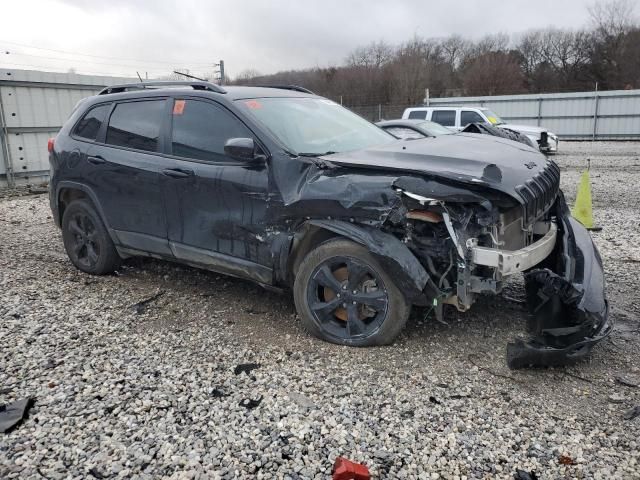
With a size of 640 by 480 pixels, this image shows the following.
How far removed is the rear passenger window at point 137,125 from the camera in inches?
186

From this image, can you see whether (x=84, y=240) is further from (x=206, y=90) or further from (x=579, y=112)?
(x=579, y=112)

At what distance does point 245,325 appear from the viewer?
435 centimetres

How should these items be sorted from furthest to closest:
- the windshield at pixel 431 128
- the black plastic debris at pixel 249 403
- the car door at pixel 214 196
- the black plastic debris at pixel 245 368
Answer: the windshield at pixel 431 128
the car door at pixel 214 196
the black plastic debris at pixel 245 368
the black plastic debris at pixel 249 403

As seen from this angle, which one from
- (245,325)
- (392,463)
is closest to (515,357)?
(392,463)

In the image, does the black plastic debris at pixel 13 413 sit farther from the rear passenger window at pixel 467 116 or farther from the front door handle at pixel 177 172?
the rear passenger window at pixel 467 116

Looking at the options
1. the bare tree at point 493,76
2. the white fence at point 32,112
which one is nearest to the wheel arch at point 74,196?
the white fence at point 32,112

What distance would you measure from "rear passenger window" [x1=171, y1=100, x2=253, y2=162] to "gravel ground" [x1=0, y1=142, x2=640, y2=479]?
1345 millimetres

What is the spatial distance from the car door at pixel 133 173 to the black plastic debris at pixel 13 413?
178 centimetres

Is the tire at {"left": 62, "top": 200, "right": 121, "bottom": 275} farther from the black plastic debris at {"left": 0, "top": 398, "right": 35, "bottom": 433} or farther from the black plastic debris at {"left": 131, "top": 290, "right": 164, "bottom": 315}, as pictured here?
the black plastic debris at {"left": 0, "top": 398, "right": 35, "bottom": 433}

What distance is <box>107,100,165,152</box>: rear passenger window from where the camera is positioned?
473 centimetres

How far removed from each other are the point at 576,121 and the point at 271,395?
90.0ft

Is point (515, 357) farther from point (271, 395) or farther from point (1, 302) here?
point (1, 302)

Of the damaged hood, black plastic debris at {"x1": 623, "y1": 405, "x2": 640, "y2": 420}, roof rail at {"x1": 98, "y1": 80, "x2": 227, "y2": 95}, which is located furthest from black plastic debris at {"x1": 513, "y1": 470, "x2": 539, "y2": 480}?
roof rail at {"x1": 98, "y1": 80, "x2": 227, "y2": 95}

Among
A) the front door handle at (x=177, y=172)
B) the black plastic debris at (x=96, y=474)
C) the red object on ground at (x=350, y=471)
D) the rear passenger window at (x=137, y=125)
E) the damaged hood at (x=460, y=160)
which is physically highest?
the rear passenger window at (x=137, y=125)
